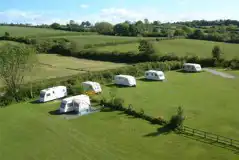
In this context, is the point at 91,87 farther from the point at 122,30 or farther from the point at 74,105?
the point at 122,30

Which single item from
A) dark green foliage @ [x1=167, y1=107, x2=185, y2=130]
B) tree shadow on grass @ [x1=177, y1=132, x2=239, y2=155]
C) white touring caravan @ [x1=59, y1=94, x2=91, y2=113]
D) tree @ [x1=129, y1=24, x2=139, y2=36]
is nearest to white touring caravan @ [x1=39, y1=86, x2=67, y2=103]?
white touring caravan @ [x1=59, y1=94, x2=91, y2=113]

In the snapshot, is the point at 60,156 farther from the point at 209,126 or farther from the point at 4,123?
the point at 209,126

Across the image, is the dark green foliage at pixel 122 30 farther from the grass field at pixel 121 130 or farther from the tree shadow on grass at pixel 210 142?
the tree shadow on grass at pixel 210 142

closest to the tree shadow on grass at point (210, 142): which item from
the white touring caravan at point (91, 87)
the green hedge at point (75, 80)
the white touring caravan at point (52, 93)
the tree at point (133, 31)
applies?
the white touring caravan at point (91, 87)

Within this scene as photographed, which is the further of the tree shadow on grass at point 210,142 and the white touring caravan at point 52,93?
the white touring caravan at point 52,93

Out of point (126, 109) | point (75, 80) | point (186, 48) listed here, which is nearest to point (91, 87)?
point (75, 80)

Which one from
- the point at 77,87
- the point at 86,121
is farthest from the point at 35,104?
the point at 86,121
